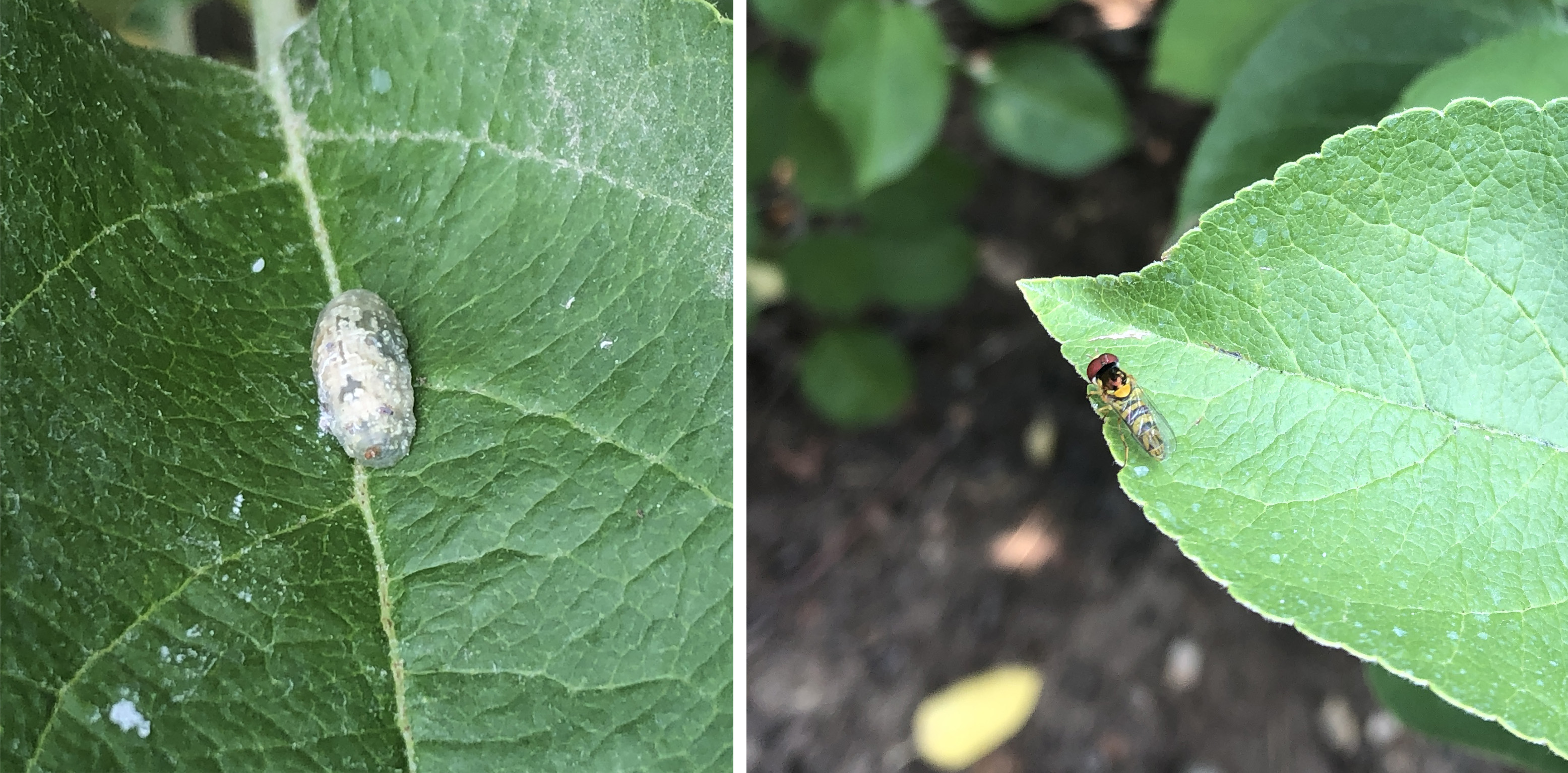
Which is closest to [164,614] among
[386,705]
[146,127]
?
[386,705]

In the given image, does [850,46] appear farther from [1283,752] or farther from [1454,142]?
[1283,752]

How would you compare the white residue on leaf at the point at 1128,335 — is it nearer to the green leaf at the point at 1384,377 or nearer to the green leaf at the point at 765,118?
the green leaf at the point at 1384,377

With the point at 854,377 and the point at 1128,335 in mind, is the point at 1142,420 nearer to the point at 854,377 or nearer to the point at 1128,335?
the point at 1128,335

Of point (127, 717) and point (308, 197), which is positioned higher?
point (308, 197)

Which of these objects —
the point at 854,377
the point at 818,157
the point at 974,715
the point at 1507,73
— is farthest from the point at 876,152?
the point at 974,715

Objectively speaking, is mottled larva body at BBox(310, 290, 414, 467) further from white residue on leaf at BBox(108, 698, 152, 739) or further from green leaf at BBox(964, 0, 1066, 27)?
green leaf at BBox(964, 0, 1066, 27)

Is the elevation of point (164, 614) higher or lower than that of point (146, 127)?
lower
